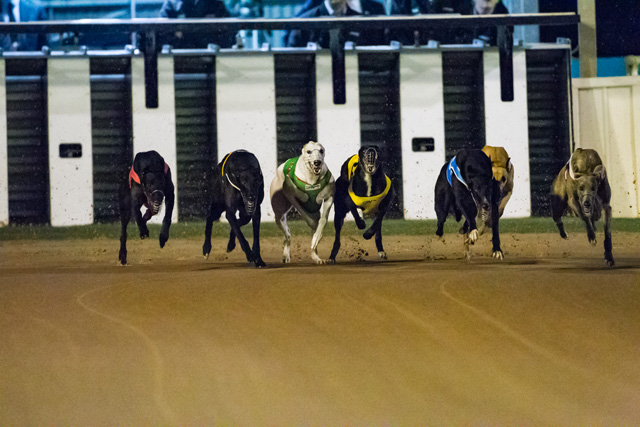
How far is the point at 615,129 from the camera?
56.3ft

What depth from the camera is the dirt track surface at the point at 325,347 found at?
323 centimetres

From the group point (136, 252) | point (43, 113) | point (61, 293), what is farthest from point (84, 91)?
point (61, 293)

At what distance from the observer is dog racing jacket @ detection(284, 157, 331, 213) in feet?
26.6

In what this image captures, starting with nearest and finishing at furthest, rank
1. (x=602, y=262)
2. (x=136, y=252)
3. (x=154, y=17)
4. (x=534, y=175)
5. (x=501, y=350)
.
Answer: (x=501, y=350), (x=602, y=262), (x=136, y=252), (x=154, y=17), (x=534, y=175)

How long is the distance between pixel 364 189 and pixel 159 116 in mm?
9124

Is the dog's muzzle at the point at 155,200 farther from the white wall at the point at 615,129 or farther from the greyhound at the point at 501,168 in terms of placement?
the white wall at the point at 615,129

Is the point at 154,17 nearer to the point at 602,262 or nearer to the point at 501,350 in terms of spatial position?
the point at 602,262

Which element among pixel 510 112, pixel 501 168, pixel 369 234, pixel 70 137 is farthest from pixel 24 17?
pixel 501 168

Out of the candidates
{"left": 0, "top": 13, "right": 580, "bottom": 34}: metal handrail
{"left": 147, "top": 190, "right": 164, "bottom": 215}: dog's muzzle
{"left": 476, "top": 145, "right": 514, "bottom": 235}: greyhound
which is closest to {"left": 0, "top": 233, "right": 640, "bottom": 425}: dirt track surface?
{"left": 147, "top": 190, "right": 164, "bottom": 215}: dog's muzzle

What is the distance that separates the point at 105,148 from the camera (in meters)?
17.0

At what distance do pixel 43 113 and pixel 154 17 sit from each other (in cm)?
275

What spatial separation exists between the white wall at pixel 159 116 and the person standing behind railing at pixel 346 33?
2226 mm

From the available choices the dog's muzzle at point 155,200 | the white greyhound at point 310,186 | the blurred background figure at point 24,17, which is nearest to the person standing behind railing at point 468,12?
the blurred background figure at point 24,17

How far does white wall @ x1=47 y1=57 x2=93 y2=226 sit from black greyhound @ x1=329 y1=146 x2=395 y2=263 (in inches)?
368
